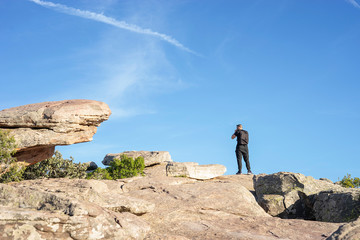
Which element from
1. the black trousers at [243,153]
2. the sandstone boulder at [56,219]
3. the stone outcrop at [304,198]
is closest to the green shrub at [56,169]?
the black trousers at [243,153]

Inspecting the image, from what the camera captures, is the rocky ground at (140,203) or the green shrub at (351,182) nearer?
the rocky ground at (140,203)

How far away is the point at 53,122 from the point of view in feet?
64.0

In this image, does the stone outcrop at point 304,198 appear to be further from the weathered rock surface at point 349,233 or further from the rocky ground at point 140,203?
the weathered rock surface at point 349,233

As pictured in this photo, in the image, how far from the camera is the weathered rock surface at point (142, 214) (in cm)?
895

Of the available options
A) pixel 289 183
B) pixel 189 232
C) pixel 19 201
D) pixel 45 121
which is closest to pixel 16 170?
pixel 45 121

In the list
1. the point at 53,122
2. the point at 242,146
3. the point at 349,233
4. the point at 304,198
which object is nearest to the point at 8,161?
the point at 53,122

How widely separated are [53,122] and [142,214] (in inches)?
383

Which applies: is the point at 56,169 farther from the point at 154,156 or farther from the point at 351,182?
the point at 351,182

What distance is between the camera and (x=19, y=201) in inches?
400

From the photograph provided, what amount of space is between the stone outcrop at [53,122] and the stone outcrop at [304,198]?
1019cm

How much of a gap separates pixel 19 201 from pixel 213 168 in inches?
739

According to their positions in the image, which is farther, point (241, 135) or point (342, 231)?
point (241, 135)

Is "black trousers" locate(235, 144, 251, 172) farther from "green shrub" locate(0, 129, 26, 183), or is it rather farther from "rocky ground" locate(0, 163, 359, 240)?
"green shrub" locate(0, 129, 26, 183)

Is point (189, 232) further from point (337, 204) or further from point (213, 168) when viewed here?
point (213, 168)
